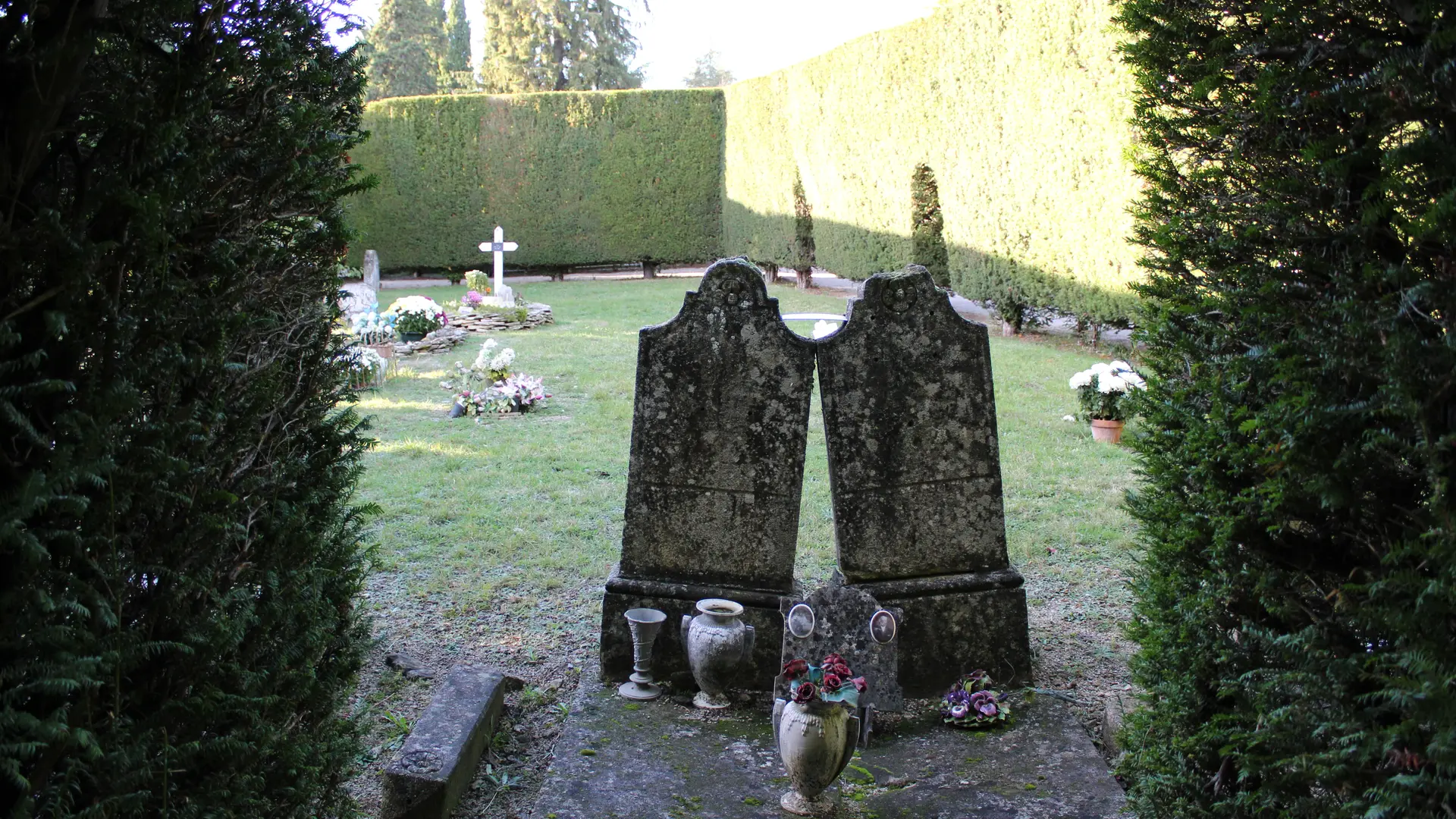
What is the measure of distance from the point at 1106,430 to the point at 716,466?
5.35 meters

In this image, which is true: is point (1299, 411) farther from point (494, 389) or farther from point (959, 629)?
point (494, 389)

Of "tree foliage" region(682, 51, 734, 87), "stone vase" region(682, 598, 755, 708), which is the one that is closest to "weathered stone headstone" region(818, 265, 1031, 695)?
"stone vase" region(682, 598, 755, 708)

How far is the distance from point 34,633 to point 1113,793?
10.2ft

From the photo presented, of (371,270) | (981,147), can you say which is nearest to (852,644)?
(981,147)

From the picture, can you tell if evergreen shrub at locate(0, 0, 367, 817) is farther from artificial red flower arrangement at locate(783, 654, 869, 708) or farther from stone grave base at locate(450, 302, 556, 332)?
stone grave base at locate(450, 302, 556, 332)

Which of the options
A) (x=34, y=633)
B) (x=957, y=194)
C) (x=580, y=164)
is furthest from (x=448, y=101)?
(x=34, y=633)

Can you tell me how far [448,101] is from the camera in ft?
77.3

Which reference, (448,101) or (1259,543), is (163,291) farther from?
(448,101)

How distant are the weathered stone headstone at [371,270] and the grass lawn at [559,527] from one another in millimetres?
8204

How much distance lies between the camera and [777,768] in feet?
12.2

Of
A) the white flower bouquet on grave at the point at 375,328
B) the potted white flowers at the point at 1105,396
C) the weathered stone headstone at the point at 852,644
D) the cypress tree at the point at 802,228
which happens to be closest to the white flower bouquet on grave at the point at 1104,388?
the potted white flowers at the point at 1105,396

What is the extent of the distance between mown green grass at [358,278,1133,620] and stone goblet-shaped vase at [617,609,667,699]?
1370 millimetres

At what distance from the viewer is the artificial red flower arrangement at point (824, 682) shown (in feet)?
11.2

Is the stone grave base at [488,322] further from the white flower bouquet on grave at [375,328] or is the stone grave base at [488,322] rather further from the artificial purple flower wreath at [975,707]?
the artificial purple flower wreath at [975,707]
